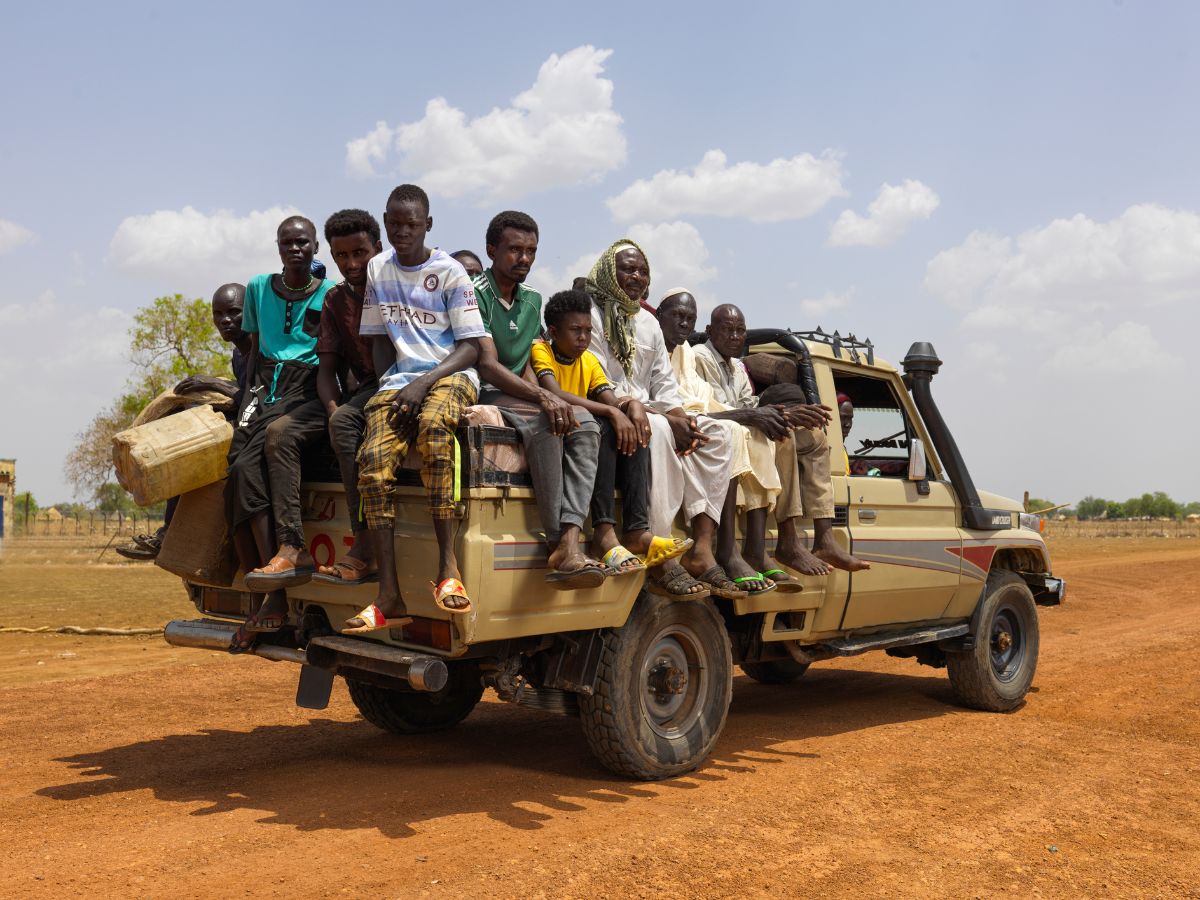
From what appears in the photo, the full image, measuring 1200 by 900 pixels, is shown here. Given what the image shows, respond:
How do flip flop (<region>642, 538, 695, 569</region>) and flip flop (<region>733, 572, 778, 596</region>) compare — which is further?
flip flop (<region>733, 572, 778, 596</region>)

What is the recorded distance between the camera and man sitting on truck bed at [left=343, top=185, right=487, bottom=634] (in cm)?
465

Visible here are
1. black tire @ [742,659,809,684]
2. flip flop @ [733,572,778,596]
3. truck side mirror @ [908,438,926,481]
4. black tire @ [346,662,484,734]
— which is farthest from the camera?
black tire @ [742,659,809,684]

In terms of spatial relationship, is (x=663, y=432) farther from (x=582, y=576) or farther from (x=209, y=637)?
(x=209, y=637)

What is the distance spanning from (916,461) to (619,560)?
3.09m

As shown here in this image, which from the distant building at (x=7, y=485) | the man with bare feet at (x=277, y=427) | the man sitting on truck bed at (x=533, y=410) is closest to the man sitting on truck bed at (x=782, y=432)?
the man sitting on truck bed at (x=533, y=410)

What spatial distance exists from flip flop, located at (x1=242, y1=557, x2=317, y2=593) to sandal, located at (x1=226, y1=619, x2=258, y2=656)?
442 mm

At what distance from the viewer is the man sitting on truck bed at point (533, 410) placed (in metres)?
4.97

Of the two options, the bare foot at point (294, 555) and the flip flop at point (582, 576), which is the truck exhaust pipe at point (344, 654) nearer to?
the bare foot at point (294, 555)

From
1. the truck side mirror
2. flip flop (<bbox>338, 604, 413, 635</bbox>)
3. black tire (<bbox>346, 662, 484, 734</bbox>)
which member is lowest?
black tire (<bbox>346, 662, 484, 734</bbox>)

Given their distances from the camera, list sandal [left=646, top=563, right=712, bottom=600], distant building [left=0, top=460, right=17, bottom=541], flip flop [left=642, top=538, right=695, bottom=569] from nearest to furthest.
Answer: flip flop [left=642, top=538, right=695, bottom=569] < sandal [left=646, top=563, right=712, bottom=600] < distant building [left=0, top=460, right=17, bottom=541]

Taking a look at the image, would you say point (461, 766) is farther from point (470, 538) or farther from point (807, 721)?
point (807, 721)

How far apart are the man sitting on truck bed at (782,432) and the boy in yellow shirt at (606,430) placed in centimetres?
96

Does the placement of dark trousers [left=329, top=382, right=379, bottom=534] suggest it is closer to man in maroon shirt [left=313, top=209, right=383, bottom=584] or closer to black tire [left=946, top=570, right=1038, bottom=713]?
man in maroon shirt [left=313, top=209, right=383, bottom=584]

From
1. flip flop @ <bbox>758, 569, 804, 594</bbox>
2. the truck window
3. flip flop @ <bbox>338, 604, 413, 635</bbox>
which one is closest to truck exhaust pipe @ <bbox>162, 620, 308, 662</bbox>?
flip flop @ <bbox>338, 604, 413, 635</bbox>
